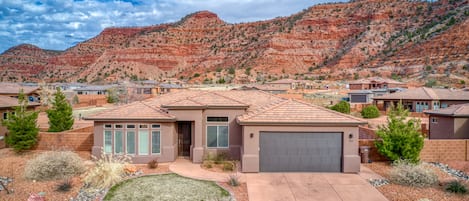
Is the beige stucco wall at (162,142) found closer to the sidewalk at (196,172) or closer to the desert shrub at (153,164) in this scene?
the sidewalk at (196,172)

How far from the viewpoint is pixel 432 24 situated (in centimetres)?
8194

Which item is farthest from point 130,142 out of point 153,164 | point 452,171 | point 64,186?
point 452,171

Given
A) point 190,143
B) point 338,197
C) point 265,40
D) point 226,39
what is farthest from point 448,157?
point 226,39

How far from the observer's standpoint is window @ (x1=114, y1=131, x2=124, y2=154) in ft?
50.1

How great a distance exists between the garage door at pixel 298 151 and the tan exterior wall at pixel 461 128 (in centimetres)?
820

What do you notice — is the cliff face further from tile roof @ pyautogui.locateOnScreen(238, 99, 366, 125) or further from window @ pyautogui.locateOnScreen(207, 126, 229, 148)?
window @ pyautogui.locateOnScreen(207, 126, 229, 148)

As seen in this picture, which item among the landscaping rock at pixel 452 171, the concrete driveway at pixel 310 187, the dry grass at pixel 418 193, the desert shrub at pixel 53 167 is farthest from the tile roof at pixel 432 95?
the desert shrub at pixel 53 167

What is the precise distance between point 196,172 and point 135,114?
4045 mm

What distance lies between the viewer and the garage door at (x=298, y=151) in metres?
14.1

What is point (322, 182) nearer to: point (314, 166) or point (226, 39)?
point (314, 166)

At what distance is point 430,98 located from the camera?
113 feet

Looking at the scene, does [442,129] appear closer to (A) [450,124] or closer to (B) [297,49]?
(A) [450,124]

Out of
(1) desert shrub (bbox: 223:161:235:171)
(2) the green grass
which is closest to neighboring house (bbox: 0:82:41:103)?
(2) the green grass

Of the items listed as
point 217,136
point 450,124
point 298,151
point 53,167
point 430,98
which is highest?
point 430,98
